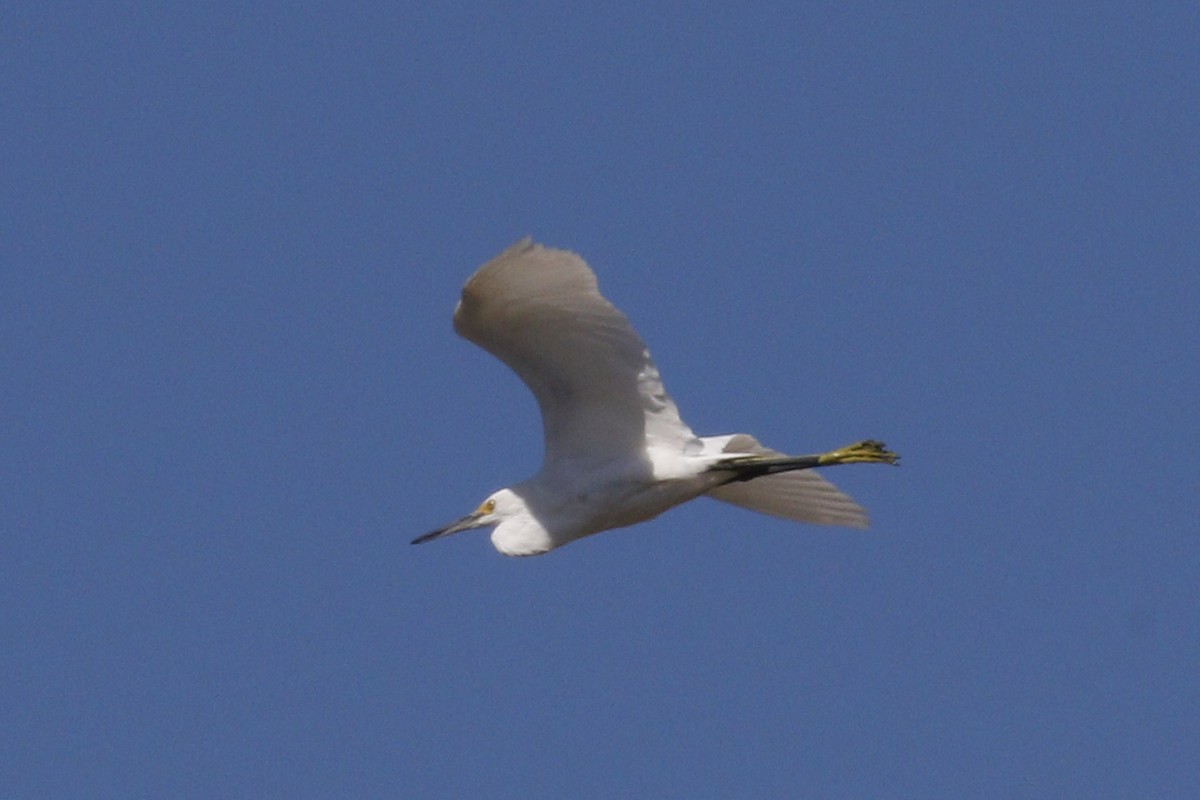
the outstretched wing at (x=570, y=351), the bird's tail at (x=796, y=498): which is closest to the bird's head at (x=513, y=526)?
the outstretched wing at (x=570, y=351)

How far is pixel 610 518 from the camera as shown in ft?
44.8

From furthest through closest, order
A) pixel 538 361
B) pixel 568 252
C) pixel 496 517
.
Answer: pixel 496 517
pixel 538 361
pixel 568 252

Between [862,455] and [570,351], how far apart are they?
82.9 inches

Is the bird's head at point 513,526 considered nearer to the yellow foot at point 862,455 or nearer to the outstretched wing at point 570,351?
the outstretched wing at point 570,351

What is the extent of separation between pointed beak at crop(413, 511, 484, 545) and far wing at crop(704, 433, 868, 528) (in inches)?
62.5

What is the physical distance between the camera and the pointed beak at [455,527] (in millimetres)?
14312

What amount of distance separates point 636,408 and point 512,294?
1200mm

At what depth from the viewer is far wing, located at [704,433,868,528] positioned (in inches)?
579

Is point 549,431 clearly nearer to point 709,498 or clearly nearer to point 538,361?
point 538,361

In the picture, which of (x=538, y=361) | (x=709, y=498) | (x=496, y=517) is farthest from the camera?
(x=709, y=498)

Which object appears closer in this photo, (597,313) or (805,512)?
(597,313)

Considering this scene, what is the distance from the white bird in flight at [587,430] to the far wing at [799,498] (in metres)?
0.53

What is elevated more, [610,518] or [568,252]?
[568,252]

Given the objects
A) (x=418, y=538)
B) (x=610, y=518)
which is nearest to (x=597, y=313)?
(x=610, y=518)
